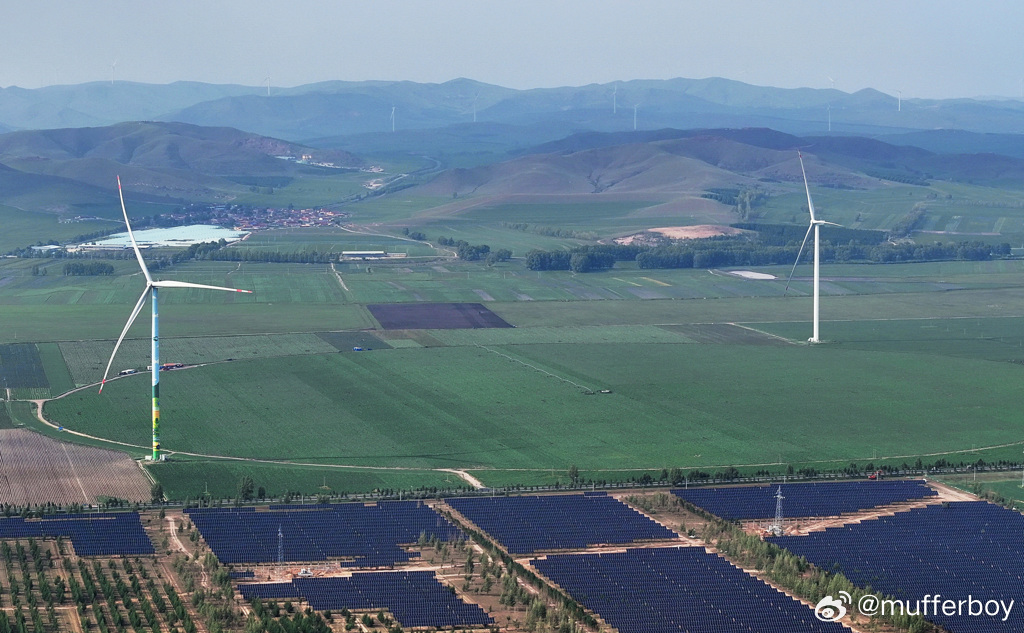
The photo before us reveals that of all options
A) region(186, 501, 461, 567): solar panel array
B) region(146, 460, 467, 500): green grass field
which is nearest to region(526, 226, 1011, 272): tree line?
region(146, 460, 467, 500): green grass field

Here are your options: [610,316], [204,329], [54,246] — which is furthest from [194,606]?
[54,246]

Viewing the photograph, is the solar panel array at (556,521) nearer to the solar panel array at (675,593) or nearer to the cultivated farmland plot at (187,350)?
the solar panel array at (675,593)

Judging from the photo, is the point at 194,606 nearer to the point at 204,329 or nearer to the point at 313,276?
the point at 204,329

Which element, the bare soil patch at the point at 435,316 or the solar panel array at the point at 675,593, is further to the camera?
the bare soil patch at the point at 435,316

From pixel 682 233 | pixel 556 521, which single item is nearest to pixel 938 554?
pixel 556 521

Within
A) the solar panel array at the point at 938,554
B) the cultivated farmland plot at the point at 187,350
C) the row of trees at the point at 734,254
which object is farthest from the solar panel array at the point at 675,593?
the row of trees at the point at 734,254

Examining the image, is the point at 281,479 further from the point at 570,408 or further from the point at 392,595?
the point at 570,408
